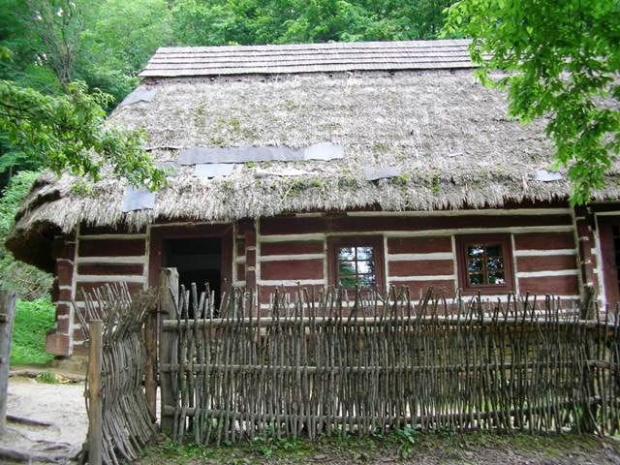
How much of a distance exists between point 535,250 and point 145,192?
21.8ft

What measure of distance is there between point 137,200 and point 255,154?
6.98ft

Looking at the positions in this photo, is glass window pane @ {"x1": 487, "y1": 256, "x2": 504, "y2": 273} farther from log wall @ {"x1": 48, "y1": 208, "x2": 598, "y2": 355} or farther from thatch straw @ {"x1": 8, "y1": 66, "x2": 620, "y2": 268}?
thatch straw @ {"x1": 8, "y1": 66, "x2": 620, "y2": 268}

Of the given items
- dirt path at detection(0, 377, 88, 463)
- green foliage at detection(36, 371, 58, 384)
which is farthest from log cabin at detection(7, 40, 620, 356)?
dirt path at detection(0, 377, 88, 463)

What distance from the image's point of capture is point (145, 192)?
8.05 m

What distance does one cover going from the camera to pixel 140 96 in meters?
10.6

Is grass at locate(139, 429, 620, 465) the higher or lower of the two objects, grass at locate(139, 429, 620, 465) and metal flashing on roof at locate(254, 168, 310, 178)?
the lower

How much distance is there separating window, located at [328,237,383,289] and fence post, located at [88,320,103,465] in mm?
5399

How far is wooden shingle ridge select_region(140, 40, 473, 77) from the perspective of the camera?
38.5 feet

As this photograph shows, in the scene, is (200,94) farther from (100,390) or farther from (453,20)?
(100,390)

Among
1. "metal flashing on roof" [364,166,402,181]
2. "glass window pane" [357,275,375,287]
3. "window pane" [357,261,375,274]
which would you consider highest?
"metal flashing on roof" [364,166,402,181]

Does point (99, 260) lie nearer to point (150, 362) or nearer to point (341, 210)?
point (341, 210)

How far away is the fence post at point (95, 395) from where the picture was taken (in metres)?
3.47

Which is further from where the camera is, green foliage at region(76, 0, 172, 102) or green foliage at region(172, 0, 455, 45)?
green foliage at region(76, 0, 172, 102)

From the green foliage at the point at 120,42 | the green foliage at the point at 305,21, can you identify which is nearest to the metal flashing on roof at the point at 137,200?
the green foliage at the point at 305,21
